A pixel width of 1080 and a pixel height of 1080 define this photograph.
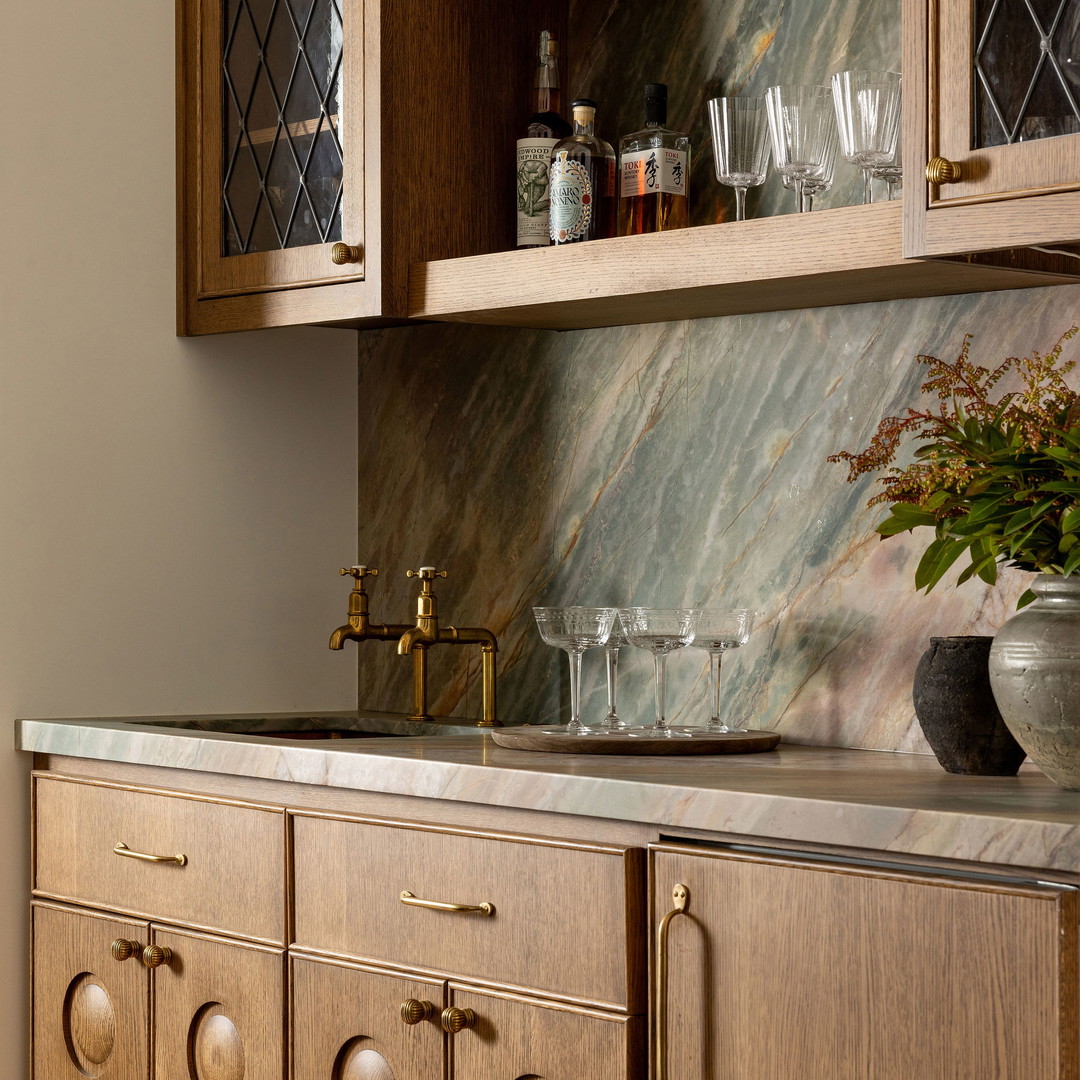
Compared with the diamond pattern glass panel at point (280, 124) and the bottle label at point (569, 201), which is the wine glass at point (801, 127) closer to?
the bottle label at point (569, 201)

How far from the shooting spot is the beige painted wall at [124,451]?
2.53 metres

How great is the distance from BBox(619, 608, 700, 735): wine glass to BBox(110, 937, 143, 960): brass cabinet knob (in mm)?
781

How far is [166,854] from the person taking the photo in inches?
90.4

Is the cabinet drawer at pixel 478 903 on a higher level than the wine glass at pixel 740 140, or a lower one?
lower

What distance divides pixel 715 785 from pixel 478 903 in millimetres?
341

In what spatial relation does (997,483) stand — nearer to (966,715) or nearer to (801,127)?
(966,715)

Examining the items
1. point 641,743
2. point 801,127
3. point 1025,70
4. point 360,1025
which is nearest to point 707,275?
point 801,127

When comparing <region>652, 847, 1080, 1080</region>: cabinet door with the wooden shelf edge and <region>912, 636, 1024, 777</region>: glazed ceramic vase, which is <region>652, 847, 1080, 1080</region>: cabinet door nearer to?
<region>912, 636, 1024, 777</region>: glazed ceramic vase

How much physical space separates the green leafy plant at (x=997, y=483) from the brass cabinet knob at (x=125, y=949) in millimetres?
1170

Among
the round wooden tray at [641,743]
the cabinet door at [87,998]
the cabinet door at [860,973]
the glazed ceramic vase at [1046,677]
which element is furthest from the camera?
the cabinet door at [87,998]

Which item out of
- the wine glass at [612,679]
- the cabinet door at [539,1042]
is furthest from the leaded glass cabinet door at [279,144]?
the cabinet door at [539,1042]

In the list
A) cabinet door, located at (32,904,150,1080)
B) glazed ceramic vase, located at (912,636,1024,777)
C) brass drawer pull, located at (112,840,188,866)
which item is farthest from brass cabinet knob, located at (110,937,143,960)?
glazed ceramic vase, located at (912,636,1024,777)

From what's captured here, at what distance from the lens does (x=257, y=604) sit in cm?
280

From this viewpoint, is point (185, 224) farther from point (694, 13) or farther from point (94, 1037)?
point (94, 1037)
